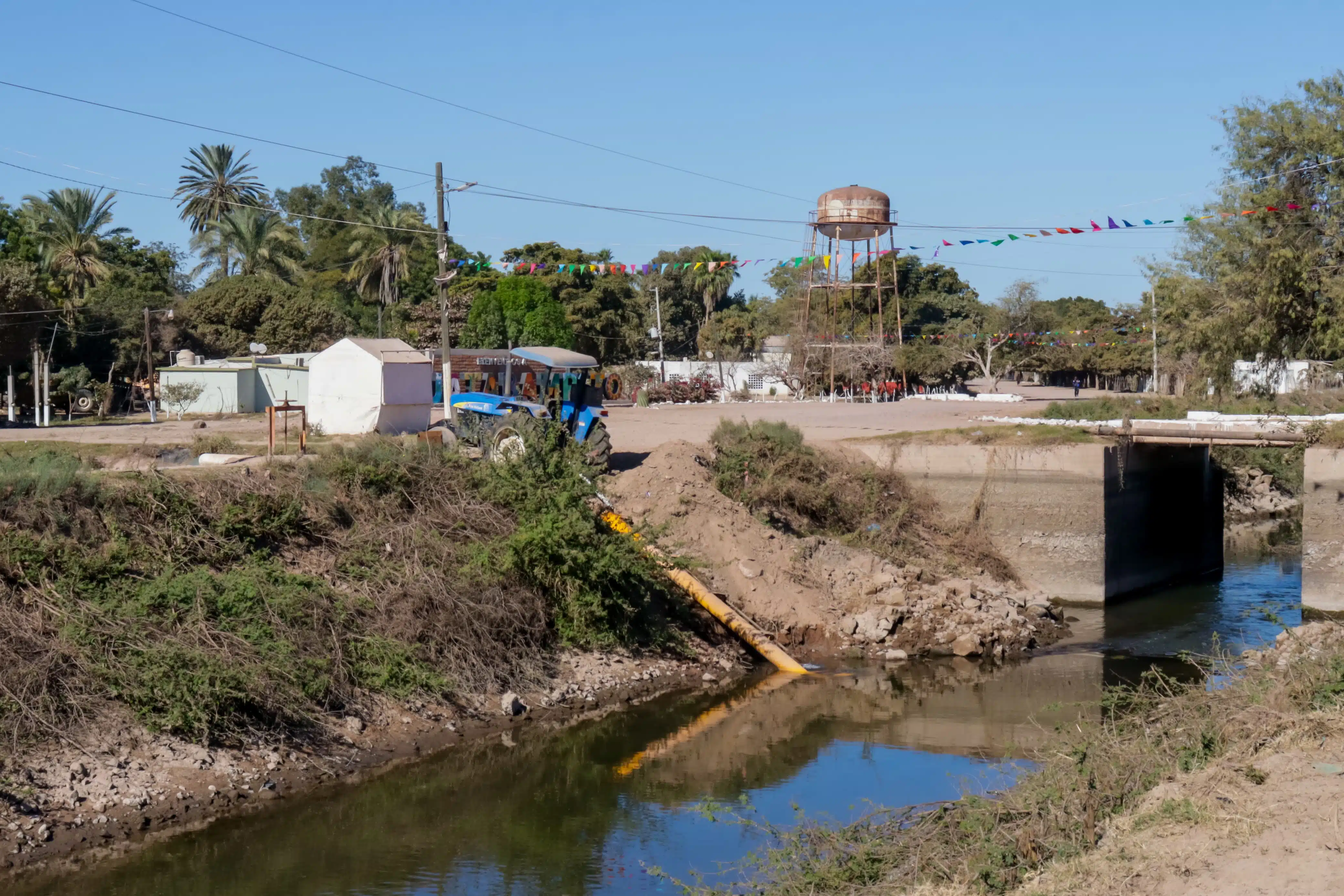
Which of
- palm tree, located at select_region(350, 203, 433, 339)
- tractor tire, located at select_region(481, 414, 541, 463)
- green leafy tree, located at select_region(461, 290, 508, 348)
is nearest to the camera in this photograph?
tractor tire, located at select_region(481, 414, 541, 463)

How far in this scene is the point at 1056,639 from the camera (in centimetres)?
2316

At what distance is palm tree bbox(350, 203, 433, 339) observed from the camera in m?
65.1

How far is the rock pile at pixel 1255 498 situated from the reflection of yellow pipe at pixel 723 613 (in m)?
26.6

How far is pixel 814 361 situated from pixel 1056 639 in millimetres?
31976

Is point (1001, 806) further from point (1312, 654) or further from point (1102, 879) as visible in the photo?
point (1312, 654)

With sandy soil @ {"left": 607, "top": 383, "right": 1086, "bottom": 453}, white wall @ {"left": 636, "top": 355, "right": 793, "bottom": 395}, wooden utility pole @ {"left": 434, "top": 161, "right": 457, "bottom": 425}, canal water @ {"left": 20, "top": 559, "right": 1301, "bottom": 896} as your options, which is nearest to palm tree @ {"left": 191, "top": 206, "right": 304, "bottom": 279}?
white wall @ {"left": 636, "top": 355, "right": 793, "bottom": 395}

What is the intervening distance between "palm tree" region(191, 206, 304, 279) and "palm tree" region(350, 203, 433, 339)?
337 cm

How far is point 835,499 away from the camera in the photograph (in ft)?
88.4

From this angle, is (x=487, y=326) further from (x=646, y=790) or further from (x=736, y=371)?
(x=646, y=790)

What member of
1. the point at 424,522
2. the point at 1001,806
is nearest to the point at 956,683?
the point at 424,522

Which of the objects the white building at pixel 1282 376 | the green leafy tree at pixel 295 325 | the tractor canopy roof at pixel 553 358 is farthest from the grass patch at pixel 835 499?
the green leafy tree at pixel 295 325

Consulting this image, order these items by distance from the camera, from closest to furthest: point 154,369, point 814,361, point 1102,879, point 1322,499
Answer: point 1102,879 < point 1322,499 < point 154,369 < point 814,361

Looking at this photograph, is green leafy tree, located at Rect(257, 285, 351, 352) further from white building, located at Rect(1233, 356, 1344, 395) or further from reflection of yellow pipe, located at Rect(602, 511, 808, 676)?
reflection of yellow pipe, located at Rect(602, 511, 808, 676)

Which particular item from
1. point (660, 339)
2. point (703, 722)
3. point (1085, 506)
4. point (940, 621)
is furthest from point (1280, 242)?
point (660, 339)
